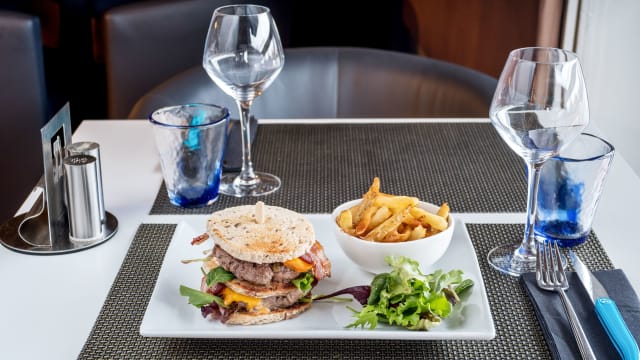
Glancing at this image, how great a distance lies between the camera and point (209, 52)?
4.06 ft

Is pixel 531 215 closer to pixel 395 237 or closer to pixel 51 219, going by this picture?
pixel 395 237

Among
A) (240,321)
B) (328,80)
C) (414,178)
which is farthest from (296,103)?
(240,321)

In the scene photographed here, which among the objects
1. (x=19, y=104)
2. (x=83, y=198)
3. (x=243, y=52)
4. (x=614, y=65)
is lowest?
(x=19, y=104)

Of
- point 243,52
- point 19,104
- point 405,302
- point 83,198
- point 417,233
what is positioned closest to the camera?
point 405,302

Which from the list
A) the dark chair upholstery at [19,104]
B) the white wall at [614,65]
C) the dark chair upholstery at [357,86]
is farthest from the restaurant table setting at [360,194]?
the dark chair upholstery at [19,104]

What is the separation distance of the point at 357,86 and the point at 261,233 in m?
1.17

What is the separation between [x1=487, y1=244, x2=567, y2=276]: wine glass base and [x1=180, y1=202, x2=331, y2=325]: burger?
246mm

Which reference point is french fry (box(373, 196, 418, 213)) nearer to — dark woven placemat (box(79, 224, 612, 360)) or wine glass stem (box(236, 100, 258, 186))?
dark woven placemat (box(79, 224, 612, 360))

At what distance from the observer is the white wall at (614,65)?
231cm

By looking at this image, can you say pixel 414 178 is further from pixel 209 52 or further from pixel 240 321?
pixel 240 321

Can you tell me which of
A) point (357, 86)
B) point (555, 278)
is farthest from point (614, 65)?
point (555, 278)

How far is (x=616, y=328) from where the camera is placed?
0.86m

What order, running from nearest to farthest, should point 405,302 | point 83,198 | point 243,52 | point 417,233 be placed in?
point 405,302, point 417,233, point 83,198, point 243,52

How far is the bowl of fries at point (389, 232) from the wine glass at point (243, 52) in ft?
1.07
